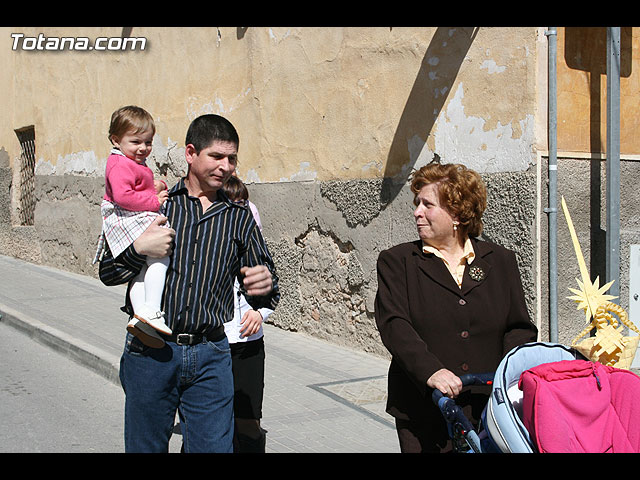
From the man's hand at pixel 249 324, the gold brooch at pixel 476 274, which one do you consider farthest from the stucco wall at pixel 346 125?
the man's hand at pixel 249 324

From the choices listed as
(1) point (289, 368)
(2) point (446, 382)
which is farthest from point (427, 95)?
(2) point (446, 382)

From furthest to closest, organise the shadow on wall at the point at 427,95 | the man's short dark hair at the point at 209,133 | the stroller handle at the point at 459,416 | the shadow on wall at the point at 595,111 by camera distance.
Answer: the shadow on wall at the point at 427,95
the shadow on wall at the point at 595,111
the man's short dark hair at the point at 209,133
the stroller handle at the point at 459,416

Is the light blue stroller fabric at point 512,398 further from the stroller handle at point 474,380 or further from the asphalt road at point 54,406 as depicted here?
the asphalt road at point 54,406

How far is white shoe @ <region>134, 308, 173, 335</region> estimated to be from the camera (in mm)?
2801

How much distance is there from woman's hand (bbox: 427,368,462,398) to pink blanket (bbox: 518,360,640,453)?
262 millimetres

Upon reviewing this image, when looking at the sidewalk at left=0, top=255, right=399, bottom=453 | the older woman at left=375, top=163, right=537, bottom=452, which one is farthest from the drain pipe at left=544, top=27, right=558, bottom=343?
the older woman at left=375, top=163, right=537, bottom=452

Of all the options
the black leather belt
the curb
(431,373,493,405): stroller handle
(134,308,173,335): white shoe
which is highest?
(134,308,173,335): white shoe

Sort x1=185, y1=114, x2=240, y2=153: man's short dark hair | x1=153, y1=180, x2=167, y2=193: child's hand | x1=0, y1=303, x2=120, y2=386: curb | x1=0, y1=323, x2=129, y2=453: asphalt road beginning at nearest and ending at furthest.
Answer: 1. x1=185, y1=114, x2=240, y2=153: man's short dark hair
2. x1=153, y1=180, x2=167, y2=193: child's hand
3. x1=0, y1=323, x2=129, y2=453: asphalt road
4. x1=0, y1=303, x2=120, y2=386: curb

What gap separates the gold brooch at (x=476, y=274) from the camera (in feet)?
9.70

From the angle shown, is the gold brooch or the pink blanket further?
the gold brooch

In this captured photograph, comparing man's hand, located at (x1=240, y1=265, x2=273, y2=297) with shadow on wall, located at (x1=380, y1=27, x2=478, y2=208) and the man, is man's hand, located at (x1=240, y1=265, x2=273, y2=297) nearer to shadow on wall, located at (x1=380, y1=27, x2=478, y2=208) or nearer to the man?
the man

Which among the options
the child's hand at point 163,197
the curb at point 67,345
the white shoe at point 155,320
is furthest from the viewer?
the curb at point 67,345

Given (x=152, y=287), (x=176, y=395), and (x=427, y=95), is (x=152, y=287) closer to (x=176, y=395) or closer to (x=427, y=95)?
(x=176, y=395)

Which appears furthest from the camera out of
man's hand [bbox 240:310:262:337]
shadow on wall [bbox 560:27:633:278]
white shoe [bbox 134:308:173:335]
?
shadow on wall [bbox 560:27:633:278]
